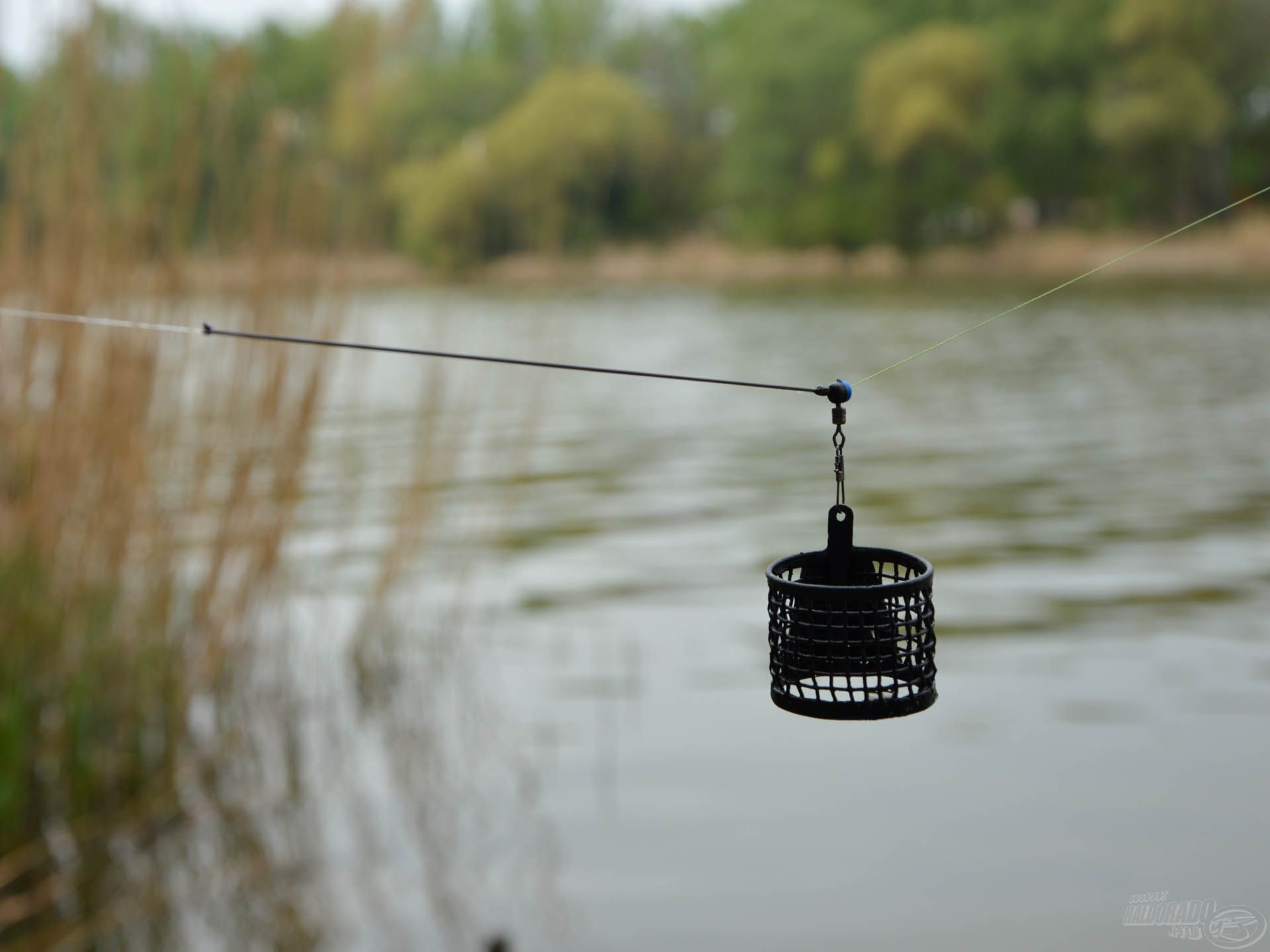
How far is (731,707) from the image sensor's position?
638 centimetres

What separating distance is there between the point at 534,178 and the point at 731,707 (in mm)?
3036

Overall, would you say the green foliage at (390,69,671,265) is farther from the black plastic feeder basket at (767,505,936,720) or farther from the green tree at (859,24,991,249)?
the green tree at (859,24,991,249)

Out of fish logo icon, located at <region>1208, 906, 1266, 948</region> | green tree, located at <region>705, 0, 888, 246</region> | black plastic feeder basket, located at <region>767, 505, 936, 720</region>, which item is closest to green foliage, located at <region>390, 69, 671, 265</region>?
black plastic feeder basket, located at <region>767, 505, 936, 720</region>

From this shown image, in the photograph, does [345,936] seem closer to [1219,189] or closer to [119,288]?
[119,288]

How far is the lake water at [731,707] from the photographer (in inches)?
188

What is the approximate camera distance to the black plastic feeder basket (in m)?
1.87

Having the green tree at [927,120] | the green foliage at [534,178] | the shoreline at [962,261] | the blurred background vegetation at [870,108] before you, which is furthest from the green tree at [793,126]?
the green foliage at [534,178]

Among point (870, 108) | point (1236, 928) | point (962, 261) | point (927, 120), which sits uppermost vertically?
point (870, 108)

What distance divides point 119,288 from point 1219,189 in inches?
1555

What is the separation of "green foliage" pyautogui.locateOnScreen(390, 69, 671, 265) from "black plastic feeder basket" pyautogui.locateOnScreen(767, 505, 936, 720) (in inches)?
133

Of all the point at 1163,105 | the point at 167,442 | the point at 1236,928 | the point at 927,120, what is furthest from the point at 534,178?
the point at 927,120

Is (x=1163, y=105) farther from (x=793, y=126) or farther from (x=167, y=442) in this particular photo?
(x=167, y=442)

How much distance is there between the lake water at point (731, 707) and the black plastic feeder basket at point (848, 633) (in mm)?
2777

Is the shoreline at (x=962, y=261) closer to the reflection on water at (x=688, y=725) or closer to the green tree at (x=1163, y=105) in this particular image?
the green tree at (x=1163, y=105)
